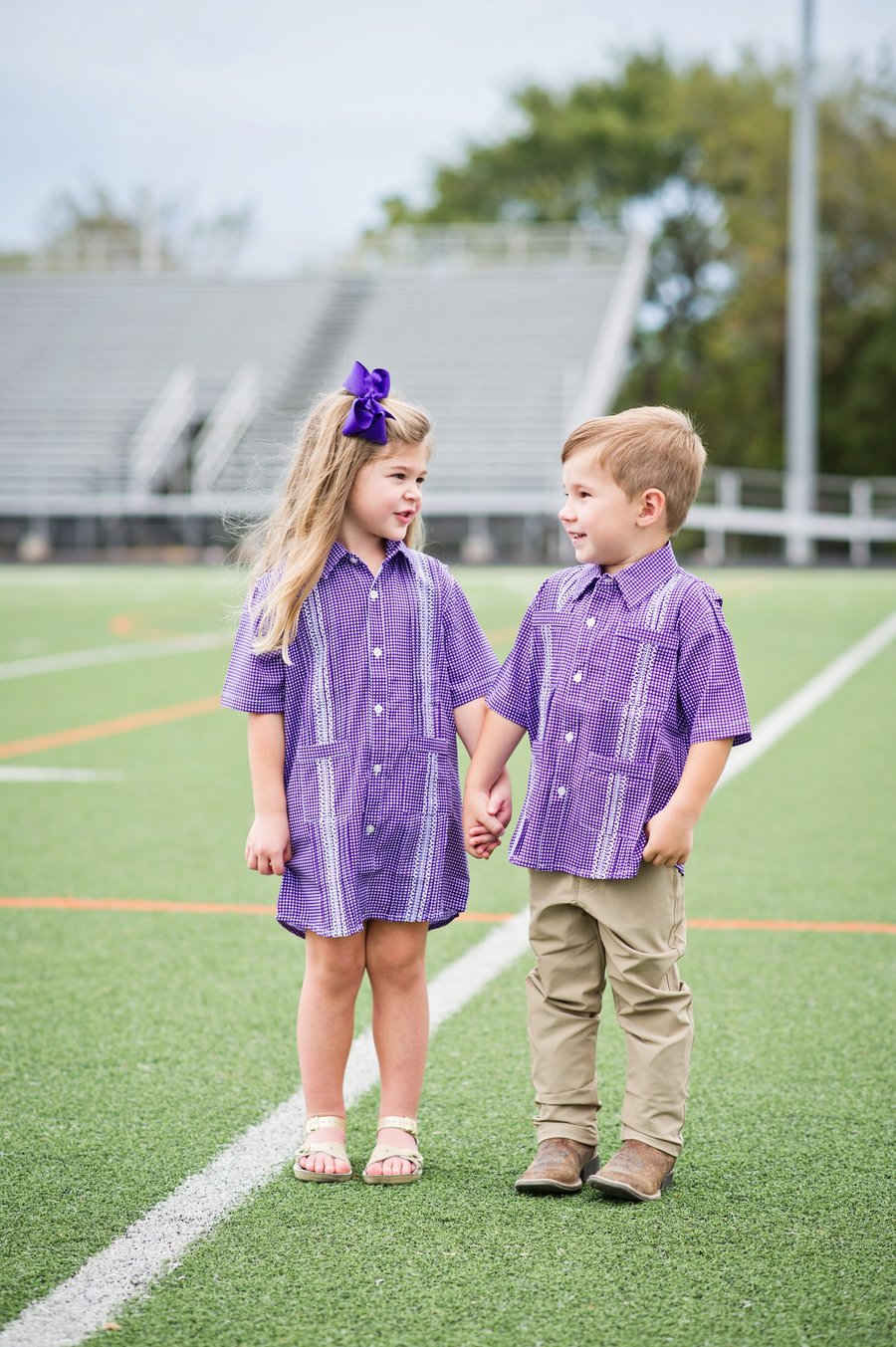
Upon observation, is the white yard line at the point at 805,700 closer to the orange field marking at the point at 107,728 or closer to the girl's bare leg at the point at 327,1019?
the orange field marking at the point at 107,728

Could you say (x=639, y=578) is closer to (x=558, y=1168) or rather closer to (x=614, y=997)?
(x=614, y=997)

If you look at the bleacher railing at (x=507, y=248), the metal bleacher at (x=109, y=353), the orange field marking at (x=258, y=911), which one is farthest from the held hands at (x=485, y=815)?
the bleacher railing at (x=507, y=248)

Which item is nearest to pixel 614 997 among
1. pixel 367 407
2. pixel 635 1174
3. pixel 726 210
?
pixel 635 1174

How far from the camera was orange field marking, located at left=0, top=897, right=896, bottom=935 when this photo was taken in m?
4.52

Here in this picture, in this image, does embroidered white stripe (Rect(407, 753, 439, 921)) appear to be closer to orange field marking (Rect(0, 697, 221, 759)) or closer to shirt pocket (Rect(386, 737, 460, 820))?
shirt pocket (Rect(386, 737, 460, 820))

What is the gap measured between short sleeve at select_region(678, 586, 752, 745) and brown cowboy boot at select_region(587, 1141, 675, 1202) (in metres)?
0.71

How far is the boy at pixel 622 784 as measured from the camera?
8.77ft

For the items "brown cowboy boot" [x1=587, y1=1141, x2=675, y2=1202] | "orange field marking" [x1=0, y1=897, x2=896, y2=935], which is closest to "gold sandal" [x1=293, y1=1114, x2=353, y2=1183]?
"brown cowboy boot" [x1=587, y1=1141, x2=675, y2=1202]

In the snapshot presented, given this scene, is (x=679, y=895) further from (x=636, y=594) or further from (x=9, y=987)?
(x=9, y=987)

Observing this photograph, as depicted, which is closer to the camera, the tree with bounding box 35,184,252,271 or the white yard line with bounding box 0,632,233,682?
the white yard line with bounding box 0,632,233,682

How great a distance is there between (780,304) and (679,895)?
37.7 metres

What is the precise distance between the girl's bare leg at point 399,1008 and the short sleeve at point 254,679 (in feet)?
1.46

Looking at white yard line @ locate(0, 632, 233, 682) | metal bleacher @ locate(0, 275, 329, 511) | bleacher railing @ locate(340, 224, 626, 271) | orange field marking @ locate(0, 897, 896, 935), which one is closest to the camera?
orange field marking @ locate(0, 897, 896, 935)

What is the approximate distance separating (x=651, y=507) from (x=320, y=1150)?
126 centimetres
